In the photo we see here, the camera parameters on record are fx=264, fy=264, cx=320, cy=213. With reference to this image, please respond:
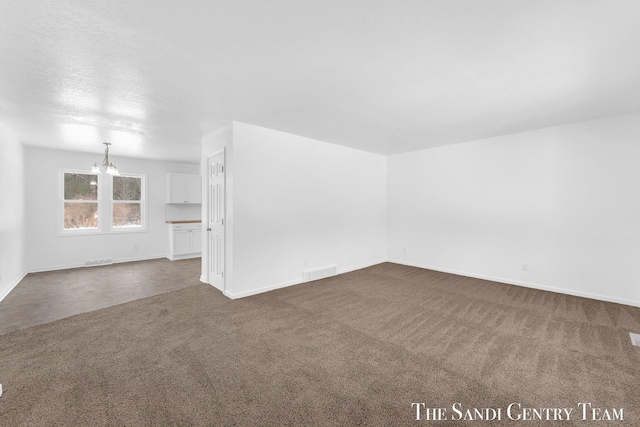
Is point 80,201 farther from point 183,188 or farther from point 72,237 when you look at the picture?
point 183,188

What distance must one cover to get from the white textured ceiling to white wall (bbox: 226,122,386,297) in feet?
2.16

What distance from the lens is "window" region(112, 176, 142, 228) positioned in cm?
659

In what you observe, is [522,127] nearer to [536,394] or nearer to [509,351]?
[509,351]

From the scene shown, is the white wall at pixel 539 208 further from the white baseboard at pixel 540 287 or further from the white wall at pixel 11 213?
the white wall at pixel 11 213

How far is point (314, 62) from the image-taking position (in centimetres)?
237

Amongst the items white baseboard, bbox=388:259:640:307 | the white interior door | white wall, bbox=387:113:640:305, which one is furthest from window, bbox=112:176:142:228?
white baseboard, bbox=388:259:640:307

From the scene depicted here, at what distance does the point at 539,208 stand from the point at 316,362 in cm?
454

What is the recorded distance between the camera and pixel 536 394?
1938mm

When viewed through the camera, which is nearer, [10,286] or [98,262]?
[10,286]

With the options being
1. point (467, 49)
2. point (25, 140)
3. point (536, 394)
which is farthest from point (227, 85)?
point (25, 140)

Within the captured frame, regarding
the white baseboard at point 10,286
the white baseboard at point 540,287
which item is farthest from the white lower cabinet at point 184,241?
the white baseboard at point 540,287

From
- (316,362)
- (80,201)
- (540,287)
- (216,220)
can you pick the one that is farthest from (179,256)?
(540,287)

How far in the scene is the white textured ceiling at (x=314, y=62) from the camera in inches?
69.3

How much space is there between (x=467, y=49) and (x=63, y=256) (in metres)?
8.19
